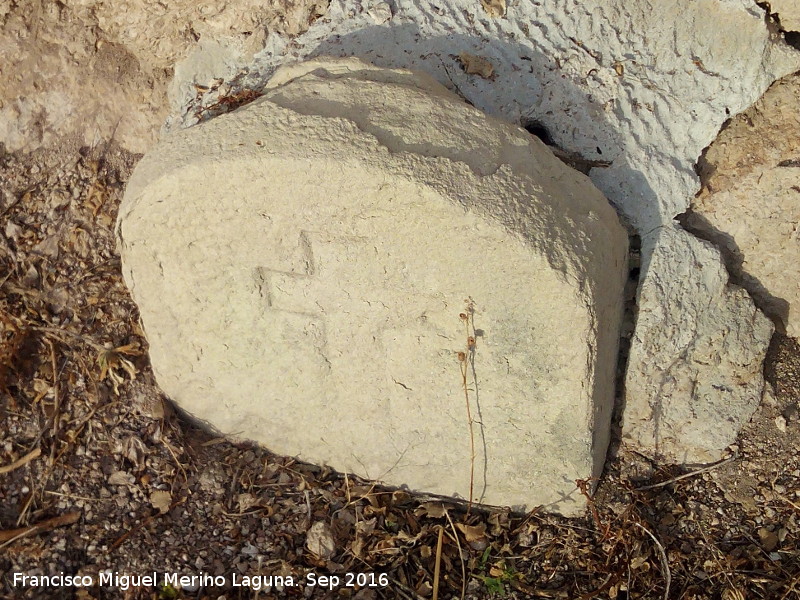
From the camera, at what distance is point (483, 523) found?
7.21 feet

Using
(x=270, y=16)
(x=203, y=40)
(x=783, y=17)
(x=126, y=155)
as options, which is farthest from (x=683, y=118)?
(x=126, y=155)

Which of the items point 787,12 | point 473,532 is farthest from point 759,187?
point 473,532

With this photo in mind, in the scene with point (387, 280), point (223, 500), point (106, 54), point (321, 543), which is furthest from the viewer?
point (106, 54)

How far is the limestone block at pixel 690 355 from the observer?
2117mm

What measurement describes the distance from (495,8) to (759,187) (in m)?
0.97

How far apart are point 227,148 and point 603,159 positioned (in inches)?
41.8

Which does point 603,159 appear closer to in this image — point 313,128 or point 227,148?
point 313,128

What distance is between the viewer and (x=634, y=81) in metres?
2.16

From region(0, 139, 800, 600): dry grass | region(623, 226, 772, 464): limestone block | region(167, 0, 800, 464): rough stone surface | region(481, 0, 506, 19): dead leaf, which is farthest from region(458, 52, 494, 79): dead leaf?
region(0, 139, 800, 600): dry grass

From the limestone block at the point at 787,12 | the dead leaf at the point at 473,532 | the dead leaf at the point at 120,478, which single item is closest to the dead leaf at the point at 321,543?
the dead leaf at the point at 473,532

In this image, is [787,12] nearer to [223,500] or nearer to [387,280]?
[387,280]

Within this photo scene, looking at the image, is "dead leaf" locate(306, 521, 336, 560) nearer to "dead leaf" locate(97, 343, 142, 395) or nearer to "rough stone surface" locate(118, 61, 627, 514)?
"rough stone surface" locate(118, 61, 627, 514)

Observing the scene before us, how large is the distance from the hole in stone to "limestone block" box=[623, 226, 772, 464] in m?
0.40

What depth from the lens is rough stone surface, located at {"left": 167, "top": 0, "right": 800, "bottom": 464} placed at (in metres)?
2.13
